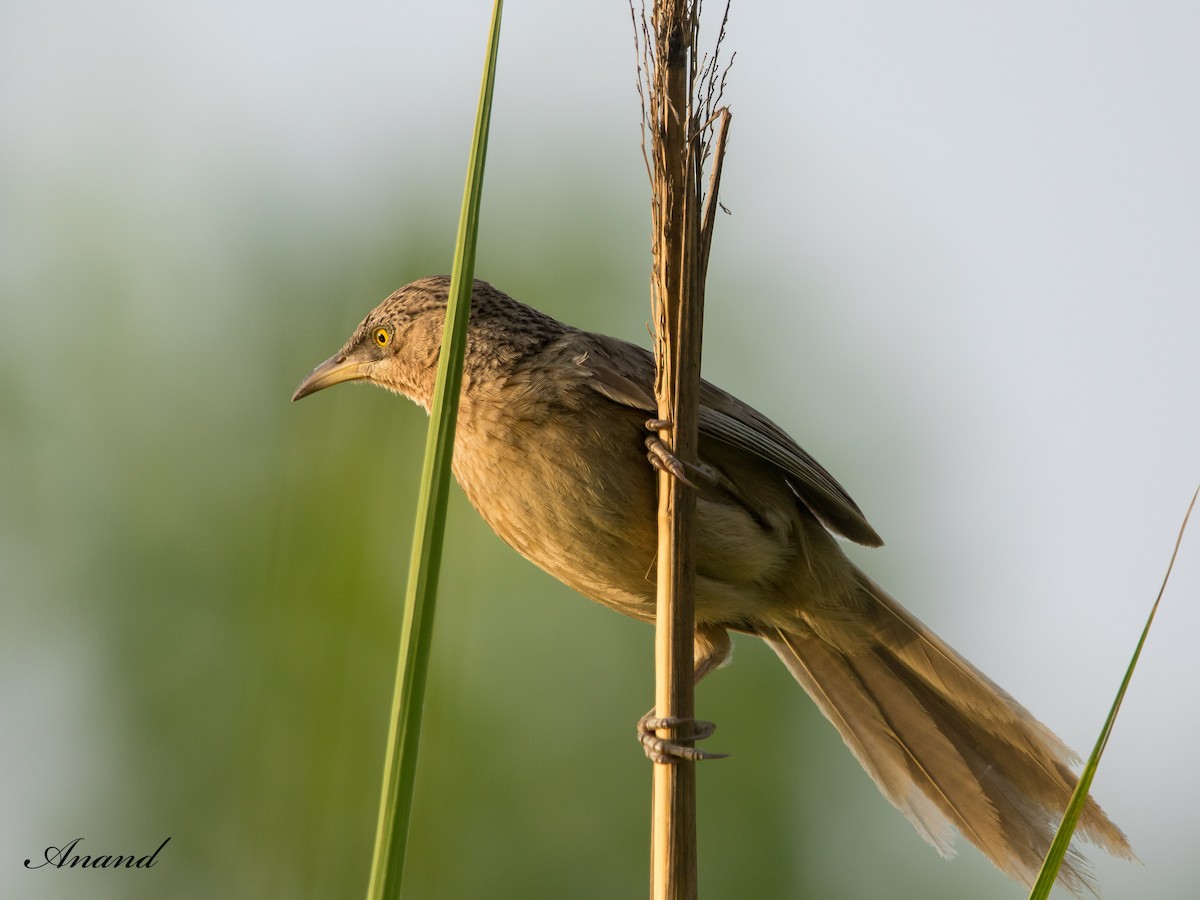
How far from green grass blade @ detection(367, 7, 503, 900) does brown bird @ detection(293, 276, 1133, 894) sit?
150cm

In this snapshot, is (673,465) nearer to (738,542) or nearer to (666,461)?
(666,461)

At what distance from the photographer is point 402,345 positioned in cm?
420

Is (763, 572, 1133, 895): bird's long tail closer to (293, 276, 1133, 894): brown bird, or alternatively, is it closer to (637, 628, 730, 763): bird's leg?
(293, 276, 1133, 894): brown bird

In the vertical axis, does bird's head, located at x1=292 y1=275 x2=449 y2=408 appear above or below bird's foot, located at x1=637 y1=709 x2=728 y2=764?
above

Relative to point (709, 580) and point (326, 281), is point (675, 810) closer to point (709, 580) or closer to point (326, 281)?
point (709, 580)

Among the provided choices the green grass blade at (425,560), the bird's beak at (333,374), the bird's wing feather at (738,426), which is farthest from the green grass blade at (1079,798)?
the bird's beak at (333,374)

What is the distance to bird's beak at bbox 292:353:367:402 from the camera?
14.3ft

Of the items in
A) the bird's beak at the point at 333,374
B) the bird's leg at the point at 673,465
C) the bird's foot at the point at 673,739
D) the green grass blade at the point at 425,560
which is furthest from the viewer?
the bird's beak at the point at 333,374

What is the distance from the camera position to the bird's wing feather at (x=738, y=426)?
3461mm

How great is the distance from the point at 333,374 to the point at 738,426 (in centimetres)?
166

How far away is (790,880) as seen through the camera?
9.33m

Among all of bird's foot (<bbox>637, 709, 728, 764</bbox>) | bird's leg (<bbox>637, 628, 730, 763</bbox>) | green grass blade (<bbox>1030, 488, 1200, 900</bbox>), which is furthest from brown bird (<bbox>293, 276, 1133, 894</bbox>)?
green grass blade (<bbox>1030, 488, 1200, 900</bbox>)

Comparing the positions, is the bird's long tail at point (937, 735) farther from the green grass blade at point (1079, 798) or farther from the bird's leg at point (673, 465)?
the green grass blade at point (1079, 798)

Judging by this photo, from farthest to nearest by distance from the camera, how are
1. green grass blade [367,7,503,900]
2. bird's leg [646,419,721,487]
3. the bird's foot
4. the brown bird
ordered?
the brown bird → bird's leg [646,419,721,487] → the bird's foot → green grass blade [367,7,503,900]
